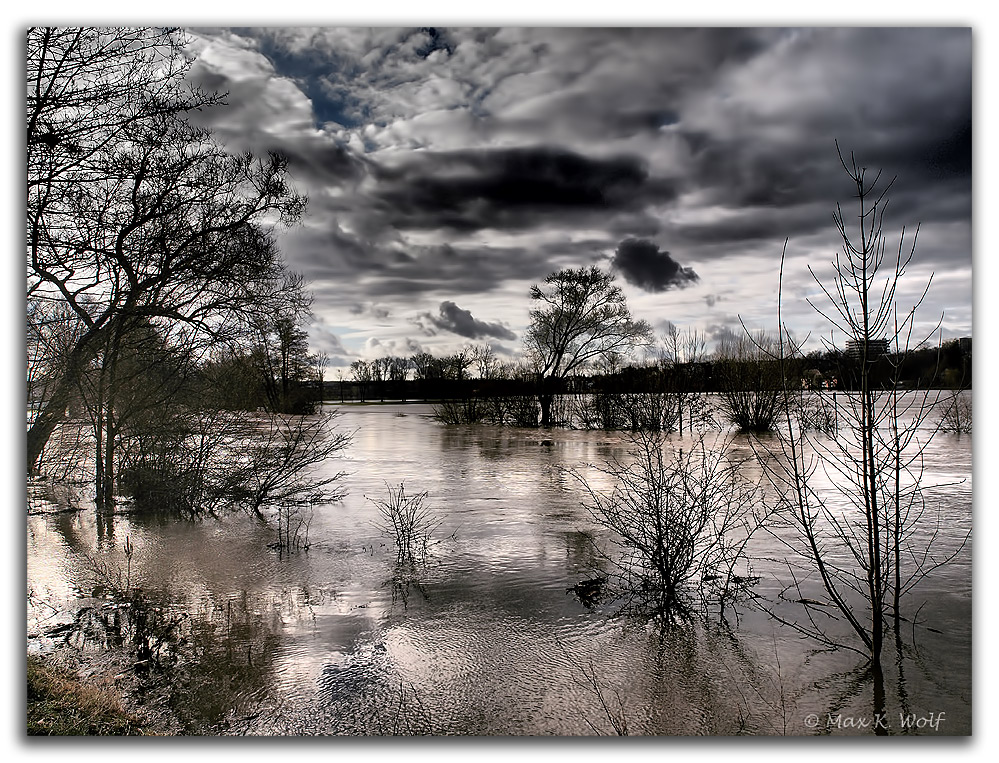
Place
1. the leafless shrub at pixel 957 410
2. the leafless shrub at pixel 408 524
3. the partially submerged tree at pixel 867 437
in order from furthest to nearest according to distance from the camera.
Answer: the leafless shrub at pixel 408 524
the leafless shrub at pixel 957 410
the partially submerged tree at pixel 867 437

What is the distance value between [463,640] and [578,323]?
6.50 meters

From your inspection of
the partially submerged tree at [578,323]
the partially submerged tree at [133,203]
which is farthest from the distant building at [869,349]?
the partially submerged tree at [133,203]

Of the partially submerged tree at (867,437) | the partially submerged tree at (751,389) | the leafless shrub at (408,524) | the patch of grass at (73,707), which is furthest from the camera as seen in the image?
the partially submerged tree at (751,389)

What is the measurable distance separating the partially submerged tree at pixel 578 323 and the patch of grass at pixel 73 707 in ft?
15.4

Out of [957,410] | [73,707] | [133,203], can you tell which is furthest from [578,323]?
[73,707]

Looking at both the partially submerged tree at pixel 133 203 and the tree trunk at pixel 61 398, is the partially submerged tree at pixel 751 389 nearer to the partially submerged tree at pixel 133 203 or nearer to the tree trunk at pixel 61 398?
the partially submerged tree at pixel 133 203

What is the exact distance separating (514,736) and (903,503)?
594 centimetres

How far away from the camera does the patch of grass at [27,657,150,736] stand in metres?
3.37

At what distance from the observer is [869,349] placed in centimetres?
341

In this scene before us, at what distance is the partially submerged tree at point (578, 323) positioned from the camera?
7.49 metres

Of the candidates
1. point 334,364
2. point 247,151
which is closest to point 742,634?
point 334,364

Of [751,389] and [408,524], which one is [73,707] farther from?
[751,389]

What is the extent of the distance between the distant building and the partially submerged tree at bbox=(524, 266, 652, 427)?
10.7 feet

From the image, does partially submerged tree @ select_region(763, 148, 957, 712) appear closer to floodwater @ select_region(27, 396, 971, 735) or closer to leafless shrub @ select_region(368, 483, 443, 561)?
floodwater @ select_region(27, 396, 971, 735)
